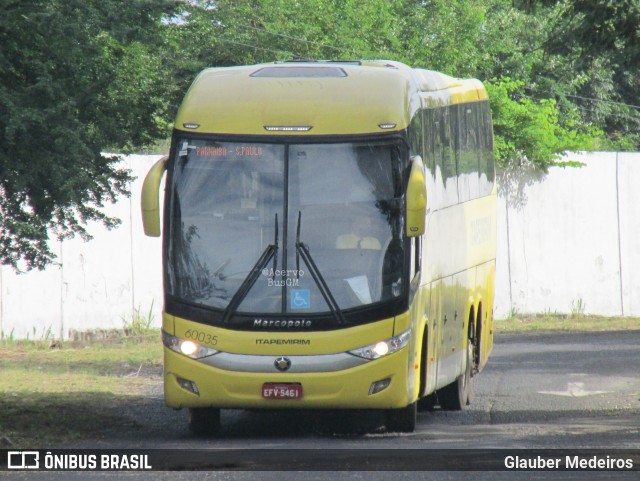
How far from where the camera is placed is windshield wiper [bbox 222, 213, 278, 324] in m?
11.9

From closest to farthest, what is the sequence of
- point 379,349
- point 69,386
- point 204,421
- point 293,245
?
point 379,349 < point 293,245 < point 204,421 < point 69,386

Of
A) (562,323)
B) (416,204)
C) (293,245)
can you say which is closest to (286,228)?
(293,245)

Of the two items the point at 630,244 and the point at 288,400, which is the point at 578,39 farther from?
the point at 630,244

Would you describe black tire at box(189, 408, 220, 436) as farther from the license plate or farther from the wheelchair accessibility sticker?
the wheelchair accessibility sticker

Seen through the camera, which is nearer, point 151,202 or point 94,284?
point 151,202

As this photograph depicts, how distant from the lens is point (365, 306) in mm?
11898

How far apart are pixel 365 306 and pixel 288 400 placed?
3.58 ft

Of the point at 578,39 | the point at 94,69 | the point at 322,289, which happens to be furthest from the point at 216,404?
the point at 578,39

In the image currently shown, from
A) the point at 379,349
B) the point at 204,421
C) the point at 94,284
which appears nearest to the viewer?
the point at 379,349

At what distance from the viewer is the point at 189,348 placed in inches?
471

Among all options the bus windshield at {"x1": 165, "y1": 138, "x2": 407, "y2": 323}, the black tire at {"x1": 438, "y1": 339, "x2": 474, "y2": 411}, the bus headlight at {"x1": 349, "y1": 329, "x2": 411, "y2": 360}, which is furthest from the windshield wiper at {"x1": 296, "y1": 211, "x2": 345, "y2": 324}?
the black tire at {"x1": 438, "y1": 339, "x2": 474, "y2": 411}

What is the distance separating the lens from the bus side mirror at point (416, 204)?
11914 millimetres

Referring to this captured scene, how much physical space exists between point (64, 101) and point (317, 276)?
9.08 feet

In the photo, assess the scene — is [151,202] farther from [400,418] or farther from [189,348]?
[400,418]
